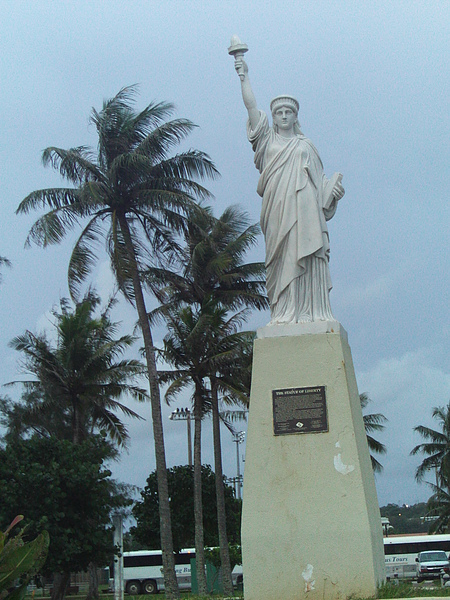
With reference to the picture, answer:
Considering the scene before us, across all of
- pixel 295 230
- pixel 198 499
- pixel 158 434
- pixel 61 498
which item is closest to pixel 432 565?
pixel 198 499

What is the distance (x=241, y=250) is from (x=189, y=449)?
18.2 metres

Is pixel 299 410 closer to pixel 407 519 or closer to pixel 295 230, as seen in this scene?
pixel 295 230

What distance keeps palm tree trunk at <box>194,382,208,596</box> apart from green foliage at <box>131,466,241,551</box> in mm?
6323

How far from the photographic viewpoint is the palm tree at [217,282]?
76.8 ft

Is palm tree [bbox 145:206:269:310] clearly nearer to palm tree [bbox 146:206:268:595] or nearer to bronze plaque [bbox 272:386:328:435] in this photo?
palm tree [bbox 146:206:268:595]

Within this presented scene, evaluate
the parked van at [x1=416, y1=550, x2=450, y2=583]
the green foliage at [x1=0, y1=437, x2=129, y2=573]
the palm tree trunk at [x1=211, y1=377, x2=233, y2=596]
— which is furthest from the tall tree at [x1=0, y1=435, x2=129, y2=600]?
the parked van at [x1=416, y1=550, x2=450, y2=583]

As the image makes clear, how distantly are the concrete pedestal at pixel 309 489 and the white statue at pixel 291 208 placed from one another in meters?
0.45

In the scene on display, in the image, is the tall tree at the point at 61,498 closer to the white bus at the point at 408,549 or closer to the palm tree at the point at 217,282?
the palm tree at the point at 217,282

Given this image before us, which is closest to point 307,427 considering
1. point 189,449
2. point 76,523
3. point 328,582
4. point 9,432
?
point 328,582

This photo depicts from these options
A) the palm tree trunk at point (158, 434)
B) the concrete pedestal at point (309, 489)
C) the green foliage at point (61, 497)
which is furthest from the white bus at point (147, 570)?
the concrete pedestal at point (309, 489)

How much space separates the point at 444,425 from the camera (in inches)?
1564

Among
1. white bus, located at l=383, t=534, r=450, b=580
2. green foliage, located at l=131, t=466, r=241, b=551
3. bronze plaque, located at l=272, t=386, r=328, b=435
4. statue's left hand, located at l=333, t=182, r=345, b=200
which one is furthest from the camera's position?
white bus, located at l=383, t=534, r=450, b=580

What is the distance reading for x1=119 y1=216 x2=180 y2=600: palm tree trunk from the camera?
1983cm

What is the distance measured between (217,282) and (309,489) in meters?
16.9
